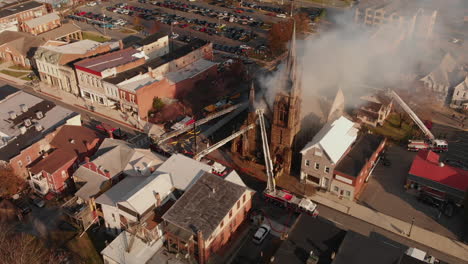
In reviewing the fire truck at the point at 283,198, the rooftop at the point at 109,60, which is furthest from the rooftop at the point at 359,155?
the rooftop at the point at 109,60

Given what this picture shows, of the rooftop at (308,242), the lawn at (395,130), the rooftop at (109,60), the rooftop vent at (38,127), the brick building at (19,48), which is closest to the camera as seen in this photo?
the rooftop at (308,242)

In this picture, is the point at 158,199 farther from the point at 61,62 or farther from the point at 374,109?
the point at 61,62

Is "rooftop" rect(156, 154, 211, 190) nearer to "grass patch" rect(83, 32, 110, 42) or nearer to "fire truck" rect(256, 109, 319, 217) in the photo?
"fire truck" rect(256, 109, 319, 217)

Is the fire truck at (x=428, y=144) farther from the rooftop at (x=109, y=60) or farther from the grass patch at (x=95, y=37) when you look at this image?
the grass patch at (x=95, y=37)

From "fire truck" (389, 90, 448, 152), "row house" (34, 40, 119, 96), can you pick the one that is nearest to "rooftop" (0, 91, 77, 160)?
"row house" (34, 40, 119, 96)

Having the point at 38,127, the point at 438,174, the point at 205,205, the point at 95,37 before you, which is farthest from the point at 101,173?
the point at 95,37
